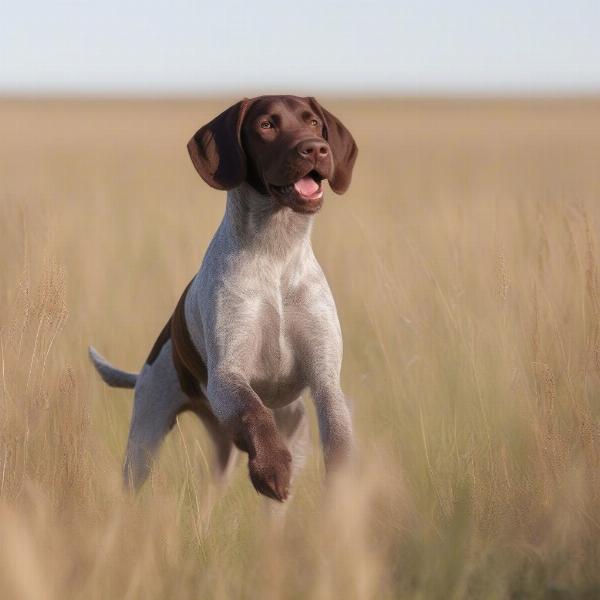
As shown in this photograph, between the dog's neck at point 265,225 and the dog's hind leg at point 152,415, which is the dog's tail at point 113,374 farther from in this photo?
the dog's neck at point 265,225

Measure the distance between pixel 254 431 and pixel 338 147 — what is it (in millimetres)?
1154

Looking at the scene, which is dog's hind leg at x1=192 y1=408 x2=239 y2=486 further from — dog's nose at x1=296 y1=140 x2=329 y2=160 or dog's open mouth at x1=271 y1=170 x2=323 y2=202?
dog's nose at x1=296 y1=140 x2=329 y2=160

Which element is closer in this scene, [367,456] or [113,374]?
[367,456]

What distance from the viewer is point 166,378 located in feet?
14.8

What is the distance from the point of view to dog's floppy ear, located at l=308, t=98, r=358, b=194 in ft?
13.6

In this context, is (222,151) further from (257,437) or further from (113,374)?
(113,374)

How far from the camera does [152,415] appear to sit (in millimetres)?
4484

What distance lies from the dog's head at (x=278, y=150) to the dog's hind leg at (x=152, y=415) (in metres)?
0.86

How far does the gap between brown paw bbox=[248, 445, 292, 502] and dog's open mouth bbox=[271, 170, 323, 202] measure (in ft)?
2.80

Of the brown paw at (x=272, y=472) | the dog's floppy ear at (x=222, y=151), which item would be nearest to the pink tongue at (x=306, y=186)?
the dog's floppy ear at (x=222, y=151)

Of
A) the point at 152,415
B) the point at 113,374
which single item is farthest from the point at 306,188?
the point at 113,374

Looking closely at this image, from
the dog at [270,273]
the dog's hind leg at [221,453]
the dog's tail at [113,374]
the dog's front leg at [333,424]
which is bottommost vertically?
the dog's hind leg at [221,453]

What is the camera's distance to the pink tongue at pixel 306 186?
387cm

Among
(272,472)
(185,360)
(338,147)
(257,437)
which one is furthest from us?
(185,360)
